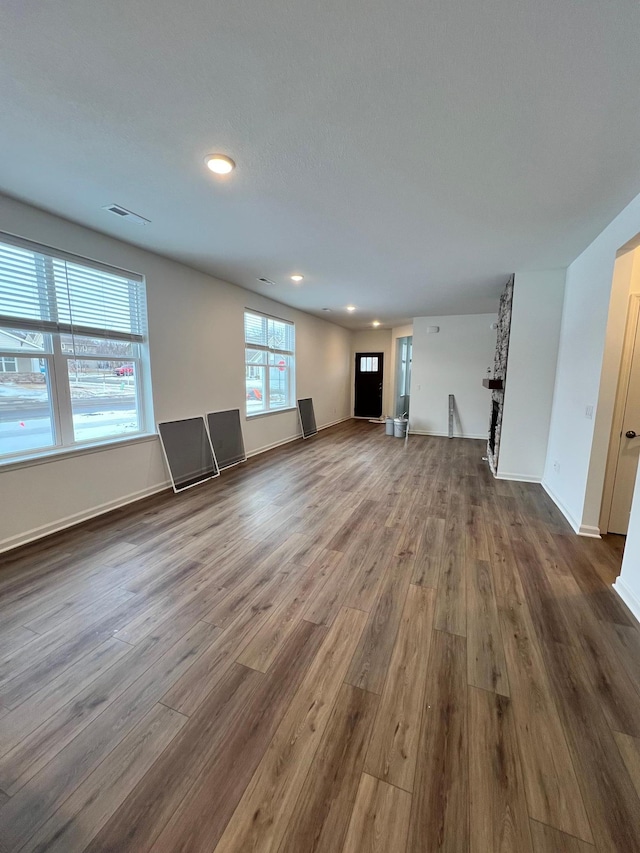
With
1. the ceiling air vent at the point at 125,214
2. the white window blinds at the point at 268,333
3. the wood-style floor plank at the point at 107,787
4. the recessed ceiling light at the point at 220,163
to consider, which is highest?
the ceiling air vent at the point at 125,214

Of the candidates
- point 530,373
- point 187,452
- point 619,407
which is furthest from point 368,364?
point 619,407

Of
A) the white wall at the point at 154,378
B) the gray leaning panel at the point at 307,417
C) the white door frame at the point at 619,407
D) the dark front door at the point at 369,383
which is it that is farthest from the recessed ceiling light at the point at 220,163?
the dark front door at the point at 369,383

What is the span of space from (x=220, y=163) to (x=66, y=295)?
78.0 inches

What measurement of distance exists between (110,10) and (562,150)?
2.20 m

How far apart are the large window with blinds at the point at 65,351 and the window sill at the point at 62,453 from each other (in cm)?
5

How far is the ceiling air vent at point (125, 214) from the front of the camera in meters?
2.67

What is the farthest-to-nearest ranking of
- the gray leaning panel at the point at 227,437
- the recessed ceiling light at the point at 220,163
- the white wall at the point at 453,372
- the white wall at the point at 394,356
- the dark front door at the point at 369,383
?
the dark front door at the point at 369,383, the white wall at the point at 394,356, the white wall at the point at 453,372, the gray leaning panel at the point at 227,437, the recessed ceiling light at the point at 220,163

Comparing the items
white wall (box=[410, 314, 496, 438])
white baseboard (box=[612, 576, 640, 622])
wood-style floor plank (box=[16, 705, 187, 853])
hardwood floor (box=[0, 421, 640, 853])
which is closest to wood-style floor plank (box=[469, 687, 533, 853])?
hardwood floor (box=[0, 421, 640, 853])

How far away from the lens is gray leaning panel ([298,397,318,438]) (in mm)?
7139

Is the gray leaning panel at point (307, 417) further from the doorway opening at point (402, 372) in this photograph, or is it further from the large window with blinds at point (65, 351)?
the large window with blinds at point (65, 351)

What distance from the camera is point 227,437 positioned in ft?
16.6

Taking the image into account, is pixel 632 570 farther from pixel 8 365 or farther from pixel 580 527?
pixel 8 365

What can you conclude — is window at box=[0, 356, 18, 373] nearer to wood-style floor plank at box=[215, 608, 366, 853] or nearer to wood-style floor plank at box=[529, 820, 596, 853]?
wood-style floor plank at box=[215, 608, 366, 853]

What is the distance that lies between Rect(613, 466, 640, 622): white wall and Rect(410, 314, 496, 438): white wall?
516 cm
